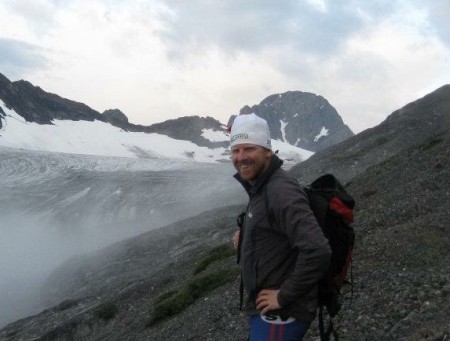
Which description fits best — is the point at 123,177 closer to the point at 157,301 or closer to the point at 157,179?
the point at 157,179

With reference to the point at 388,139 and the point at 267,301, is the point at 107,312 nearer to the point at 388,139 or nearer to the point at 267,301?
the point at 267,301

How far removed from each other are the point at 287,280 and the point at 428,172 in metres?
21.6

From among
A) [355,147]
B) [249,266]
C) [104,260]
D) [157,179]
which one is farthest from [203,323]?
[157,179]

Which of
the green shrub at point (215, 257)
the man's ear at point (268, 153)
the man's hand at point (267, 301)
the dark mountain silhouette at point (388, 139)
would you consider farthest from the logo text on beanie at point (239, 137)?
the dark mountain silhouette at point (388, 139)

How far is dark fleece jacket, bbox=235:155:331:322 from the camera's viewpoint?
3.99m

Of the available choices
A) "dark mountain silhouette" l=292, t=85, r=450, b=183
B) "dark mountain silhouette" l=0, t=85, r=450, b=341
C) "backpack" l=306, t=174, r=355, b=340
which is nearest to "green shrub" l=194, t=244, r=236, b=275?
"dark mountain silhouette" l=0, t=85, r=450, b=341

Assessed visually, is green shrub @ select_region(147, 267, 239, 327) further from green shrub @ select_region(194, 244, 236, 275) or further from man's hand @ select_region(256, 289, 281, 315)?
man's hand @ select_region(256, 289, 281, 315)

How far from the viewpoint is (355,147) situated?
5756cm

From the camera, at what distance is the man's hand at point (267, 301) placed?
13.8ft

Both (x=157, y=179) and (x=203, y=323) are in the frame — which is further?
(x=157, y=179)

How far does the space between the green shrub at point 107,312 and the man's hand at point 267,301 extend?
20358 millimetres

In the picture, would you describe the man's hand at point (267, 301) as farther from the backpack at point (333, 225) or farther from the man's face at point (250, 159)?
the man's face at point (250, 159)

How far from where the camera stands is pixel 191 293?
19.1m

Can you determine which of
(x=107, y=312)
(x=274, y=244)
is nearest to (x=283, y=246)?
(x=274, y=244)
